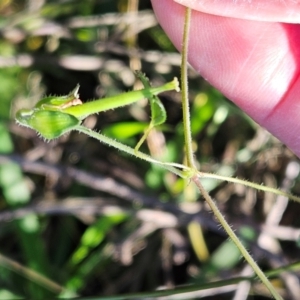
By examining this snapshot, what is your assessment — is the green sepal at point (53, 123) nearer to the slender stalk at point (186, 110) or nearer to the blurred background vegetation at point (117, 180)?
the slender stalk at point (186, 110)

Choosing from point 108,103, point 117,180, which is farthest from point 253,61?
point 117,180

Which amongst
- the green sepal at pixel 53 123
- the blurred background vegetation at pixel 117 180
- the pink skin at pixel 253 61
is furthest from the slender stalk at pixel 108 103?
the blurred background vegetation at pixel 117 180

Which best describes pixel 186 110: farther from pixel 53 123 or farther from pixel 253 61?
pixel 253 61

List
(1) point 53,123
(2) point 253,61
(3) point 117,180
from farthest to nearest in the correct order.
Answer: (3) point 117,180
(2) point 253,61
(1) point 53,123

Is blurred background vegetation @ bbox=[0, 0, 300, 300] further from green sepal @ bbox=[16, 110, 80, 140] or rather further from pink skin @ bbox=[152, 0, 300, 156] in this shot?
green sepal @ bbox=[16, 110, 80, 140]

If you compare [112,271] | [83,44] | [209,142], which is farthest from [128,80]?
[112,271]

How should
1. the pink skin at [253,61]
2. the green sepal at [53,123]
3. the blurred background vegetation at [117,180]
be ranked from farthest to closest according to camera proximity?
the blurred background vegetation at [117,180] → the pink skin at [253,61] → the green sepal at [53,123]
